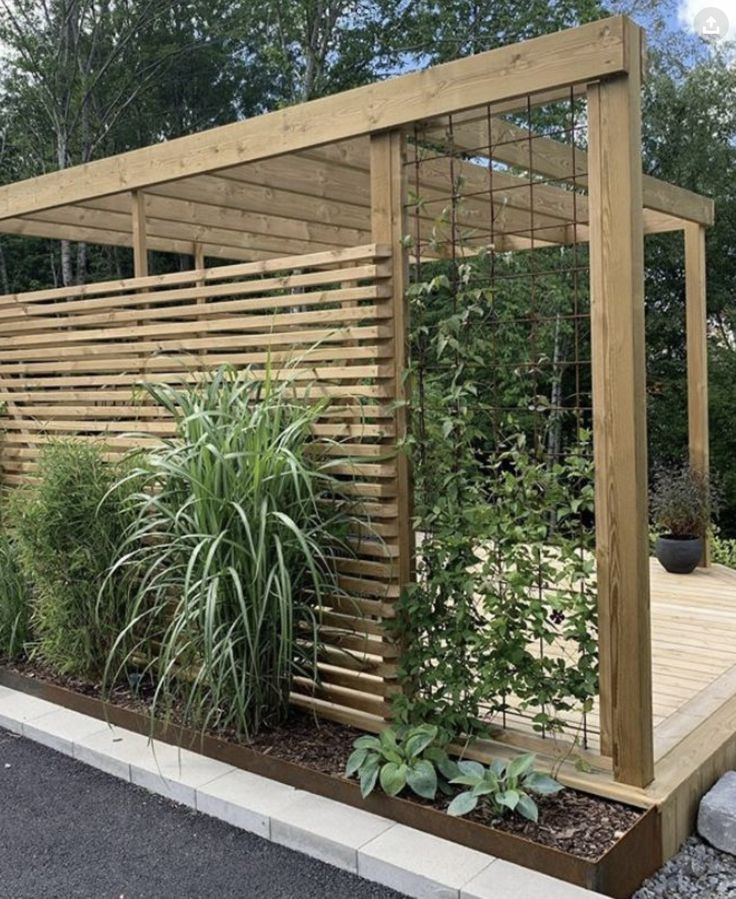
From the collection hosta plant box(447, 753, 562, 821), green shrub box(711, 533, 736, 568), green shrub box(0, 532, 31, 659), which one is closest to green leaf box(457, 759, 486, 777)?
hosta plant box(447, 753, 562, 821)

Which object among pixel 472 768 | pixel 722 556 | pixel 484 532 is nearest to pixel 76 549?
pixel 484 532

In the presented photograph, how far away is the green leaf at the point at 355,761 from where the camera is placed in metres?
2.83

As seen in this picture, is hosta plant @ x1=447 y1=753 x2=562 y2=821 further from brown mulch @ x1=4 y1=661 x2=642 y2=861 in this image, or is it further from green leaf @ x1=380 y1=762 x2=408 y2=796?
green leaf @ x1=380 y1=762 x2=408 y2=796

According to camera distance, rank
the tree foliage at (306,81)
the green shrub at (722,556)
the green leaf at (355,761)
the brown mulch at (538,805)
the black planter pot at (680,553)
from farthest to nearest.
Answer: the tree foliage at (306,81) < the green shrub at (722,556) < the black planter pot at (680,553) < the green leaf at (355,761) < the brown mulch at (538,805)

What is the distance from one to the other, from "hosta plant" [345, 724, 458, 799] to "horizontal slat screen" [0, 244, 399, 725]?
279 millimetres

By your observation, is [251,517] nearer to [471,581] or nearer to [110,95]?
[471,581]

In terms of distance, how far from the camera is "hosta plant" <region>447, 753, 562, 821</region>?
255 cm

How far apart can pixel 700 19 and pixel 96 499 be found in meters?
12.6

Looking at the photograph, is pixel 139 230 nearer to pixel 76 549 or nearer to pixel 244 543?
pixel 76 549

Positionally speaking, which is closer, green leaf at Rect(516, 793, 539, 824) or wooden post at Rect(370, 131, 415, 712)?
green leaf at Rect(516, 793, 539, 824)

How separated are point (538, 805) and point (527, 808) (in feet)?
0.49

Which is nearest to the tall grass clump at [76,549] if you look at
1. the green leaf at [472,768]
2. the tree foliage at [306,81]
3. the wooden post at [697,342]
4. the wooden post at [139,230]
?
the wooden post at [139,230]

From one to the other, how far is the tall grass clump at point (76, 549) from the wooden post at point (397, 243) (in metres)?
1.15

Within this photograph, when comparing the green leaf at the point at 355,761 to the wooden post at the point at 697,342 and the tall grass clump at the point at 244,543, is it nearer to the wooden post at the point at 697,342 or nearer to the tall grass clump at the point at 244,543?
the tall grass clump at the point at 244,543
